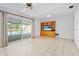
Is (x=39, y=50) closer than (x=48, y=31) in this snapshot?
Yes

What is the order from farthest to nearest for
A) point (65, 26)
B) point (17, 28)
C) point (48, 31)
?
point (48, 31)
point (65, 26)
point (17, 28)

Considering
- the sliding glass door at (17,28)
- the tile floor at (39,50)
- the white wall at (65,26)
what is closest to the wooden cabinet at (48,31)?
the white wall at (65,26)

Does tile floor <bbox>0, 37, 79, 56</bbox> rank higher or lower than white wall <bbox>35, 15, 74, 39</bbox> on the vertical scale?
lower

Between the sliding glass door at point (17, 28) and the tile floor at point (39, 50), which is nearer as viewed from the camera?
the tile floor at point (39, 50)

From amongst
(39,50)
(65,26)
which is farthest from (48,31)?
(39,50)

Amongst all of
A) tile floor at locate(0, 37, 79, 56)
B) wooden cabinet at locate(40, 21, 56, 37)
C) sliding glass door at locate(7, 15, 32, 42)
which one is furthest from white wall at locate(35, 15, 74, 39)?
tile floor at locate(0, 37, 79, 56)

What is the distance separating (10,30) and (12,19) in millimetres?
1131

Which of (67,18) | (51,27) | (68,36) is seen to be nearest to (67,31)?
(68,36)

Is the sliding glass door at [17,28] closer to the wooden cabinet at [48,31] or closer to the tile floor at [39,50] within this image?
the wooden cabinet at [48,31]

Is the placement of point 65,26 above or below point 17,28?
above

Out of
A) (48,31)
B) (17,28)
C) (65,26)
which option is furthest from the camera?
(48,31)

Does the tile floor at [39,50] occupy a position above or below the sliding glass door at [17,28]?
below

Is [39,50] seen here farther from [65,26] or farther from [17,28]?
[65,26]

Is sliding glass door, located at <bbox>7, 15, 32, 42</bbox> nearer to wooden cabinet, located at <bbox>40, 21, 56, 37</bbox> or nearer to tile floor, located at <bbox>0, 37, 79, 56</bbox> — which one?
wooden cabinet, located at <bbox>40, 21, 56, 37</bbox>
